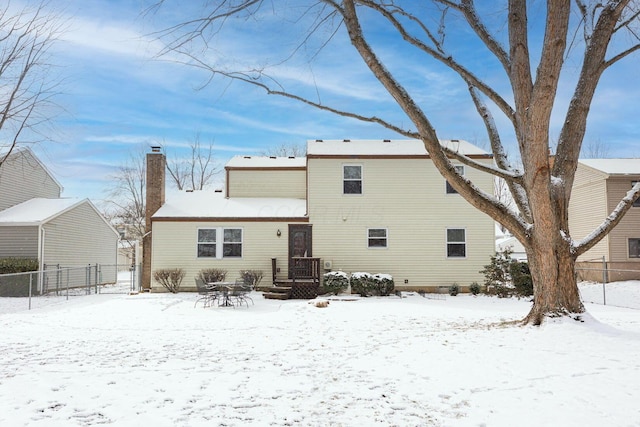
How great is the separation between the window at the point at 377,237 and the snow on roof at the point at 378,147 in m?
2.98

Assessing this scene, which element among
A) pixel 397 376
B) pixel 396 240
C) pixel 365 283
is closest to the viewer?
pixel 397 376

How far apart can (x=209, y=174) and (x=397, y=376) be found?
33243 mm

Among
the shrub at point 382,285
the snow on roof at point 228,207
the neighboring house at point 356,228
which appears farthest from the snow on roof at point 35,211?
the shrub at point 382,285

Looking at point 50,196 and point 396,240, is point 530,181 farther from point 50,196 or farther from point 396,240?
point 50,196

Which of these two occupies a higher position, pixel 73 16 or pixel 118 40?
pixel 73 16

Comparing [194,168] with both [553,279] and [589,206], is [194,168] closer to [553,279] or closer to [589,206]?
[589,206]

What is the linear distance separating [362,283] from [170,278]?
722 cm

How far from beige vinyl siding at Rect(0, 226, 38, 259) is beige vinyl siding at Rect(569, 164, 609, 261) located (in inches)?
1007

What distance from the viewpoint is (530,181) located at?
8016mm

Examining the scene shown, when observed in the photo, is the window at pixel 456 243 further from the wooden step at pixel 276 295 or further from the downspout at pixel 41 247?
the downspout at pixel 41 247

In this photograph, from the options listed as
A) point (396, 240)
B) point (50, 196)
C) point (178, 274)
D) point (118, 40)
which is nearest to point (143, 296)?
point (178, 274)

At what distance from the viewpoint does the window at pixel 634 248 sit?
21.8 m

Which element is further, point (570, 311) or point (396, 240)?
point (396, 240)

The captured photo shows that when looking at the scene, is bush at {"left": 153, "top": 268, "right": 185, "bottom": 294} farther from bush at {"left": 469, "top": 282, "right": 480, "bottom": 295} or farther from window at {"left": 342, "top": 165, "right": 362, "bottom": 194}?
bush at {"left": 469, "top": 282, "right": 480, "bottom": 295}
